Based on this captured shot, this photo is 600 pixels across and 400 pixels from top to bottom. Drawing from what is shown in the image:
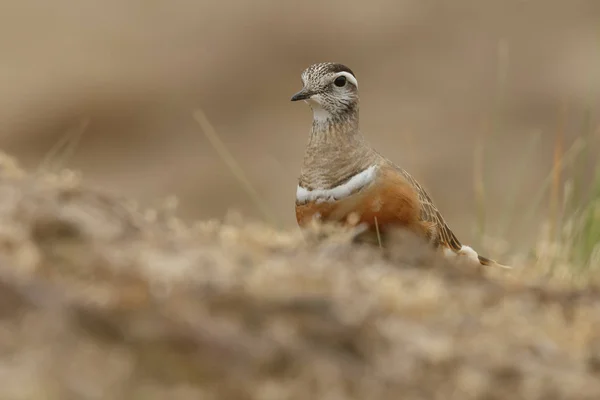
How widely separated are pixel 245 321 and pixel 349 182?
259 centimetres

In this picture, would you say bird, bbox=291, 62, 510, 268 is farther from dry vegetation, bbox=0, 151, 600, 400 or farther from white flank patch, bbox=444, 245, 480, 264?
dry vegetation, bbox=0, 151, 600, 400

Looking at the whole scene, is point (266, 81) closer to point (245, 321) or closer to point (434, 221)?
point (434, 221)

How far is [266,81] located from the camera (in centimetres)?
2058

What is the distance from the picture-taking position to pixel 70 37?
818 inches

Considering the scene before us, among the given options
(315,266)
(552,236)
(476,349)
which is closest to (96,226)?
(315,266)

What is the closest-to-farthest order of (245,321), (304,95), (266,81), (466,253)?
1. (245,321)
2. (466,253)
3. (304,95)
4. (266,81)

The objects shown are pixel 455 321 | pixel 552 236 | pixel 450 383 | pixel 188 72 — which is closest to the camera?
pixel 450 383

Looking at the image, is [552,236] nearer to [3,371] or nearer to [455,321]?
[455,321]

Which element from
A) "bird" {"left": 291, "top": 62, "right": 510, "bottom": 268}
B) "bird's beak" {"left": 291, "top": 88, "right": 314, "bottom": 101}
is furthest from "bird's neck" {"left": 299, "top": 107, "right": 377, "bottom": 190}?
"bird's beak" {"left": 291, "top": 88, "right": 314, "bottom": 101}

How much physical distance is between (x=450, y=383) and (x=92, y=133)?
16.2 metres

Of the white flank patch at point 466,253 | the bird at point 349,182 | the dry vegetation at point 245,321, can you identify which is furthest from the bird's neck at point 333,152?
the dry vegetation at point 245,321

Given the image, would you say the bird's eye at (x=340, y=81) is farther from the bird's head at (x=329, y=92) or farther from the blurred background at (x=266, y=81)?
the blurred background at (x=266, y=81)

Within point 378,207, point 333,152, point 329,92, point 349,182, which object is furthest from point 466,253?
point 329,92

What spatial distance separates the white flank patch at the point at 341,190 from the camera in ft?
19.4
